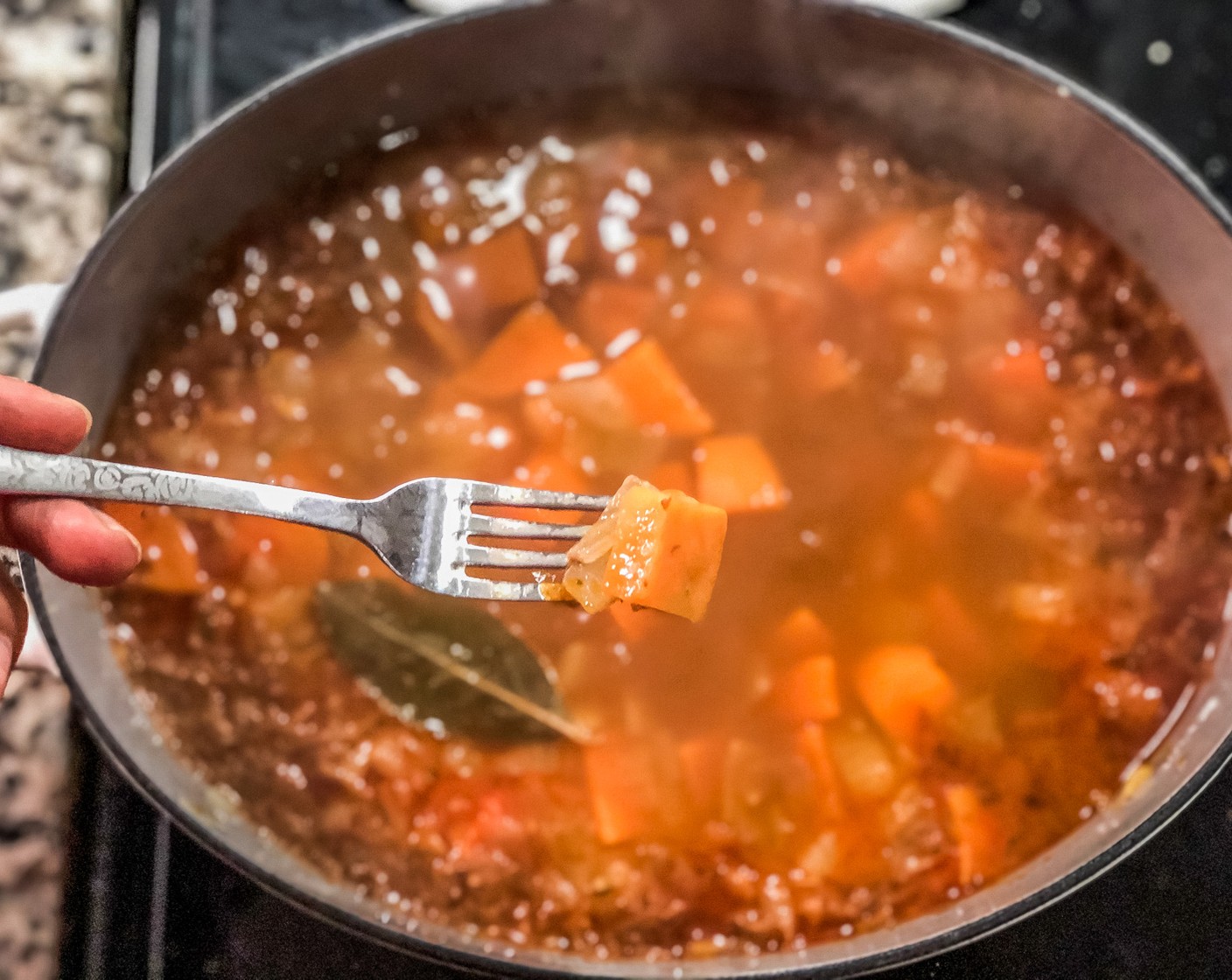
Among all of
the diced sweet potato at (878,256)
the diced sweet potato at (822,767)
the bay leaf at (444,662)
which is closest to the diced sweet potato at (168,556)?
the bay leaf at (444,662)

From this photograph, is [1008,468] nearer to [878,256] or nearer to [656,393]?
[878,256]

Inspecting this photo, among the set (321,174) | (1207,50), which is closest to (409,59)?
(321,174)

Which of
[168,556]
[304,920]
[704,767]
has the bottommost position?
[304,920]

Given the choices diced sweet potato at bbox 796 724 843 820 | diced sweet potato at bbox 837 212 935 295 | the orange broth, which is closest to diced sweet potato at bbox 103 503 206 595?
the orange broth

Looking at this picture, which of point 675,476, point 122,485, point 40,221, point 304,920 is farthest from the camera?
point 40,221

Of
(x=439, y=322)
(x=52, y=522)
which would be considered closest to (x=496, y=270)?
(x=439, y=322)

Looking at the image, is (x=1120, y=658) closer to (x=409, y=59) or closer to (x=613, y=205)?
(x=613, y=205)
